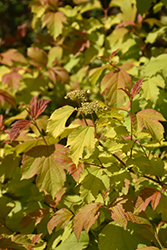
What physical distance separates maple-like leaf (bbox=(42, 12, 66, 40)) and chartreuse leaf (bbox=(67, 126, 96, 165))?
1.43 m

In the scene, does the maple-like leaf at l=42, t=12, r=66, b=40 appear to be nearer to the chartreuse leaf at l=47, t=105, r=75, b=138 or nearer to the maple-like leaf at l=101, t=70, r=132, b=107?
the maple-like leaf at l=101, t=70, r=132, b=107

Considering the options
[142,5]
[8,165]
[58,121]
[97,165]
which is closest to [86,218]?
[97,165]

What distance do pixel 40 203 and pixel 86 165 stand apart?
53cm

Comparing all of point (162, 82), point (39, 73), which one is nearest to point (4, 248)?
point (162, 82)

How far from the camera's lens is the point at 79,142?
1121 mm

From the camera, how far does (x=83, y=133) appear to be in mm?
1141

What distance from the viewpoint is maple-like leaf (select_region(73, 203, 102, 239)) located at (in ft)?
3.90

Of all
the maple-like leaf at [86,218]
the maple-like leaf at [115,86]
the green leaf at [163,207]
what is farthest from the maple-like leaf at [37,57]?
the green leaf at [163,207]

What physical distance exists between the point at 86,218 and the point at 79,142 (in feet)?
1.29

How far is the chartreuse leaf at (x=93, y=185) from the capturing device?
1263 millimetres

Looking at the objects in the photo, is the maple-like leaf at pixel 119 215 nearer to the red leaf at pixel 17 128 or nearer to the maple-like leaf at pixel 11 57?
the red leaf at pixel 17 128

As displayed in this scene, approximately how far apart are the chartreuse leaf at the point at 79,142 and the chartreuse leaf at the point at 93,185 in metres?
0.24

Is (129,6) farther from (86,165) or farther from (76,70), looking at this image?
(86,165)

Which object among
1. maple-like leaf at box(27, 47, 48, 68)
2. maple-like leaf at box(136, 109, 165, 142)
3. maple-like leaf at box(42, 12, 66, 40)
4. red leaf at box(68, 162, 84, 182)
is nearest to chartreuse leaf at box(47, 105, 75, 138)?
red leaf at box(68, 162, 84, 182)
